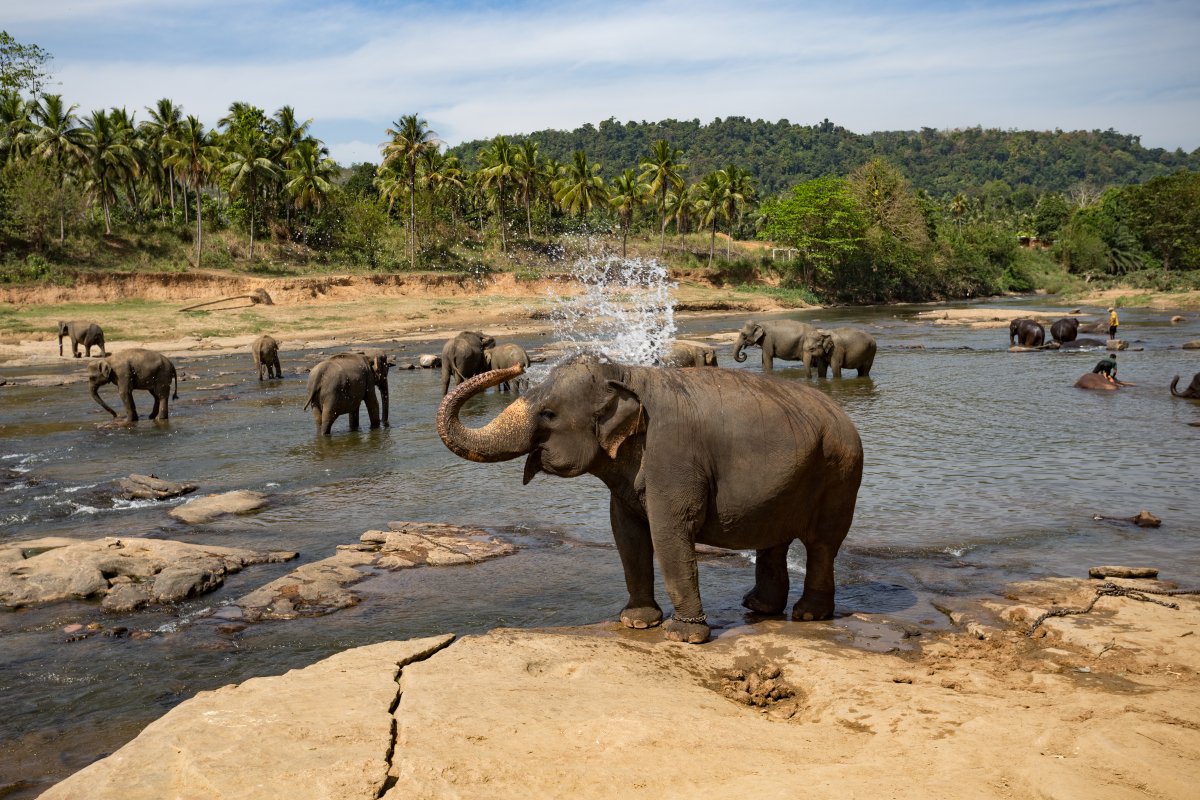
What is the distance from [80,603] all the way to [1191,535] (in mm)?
10756

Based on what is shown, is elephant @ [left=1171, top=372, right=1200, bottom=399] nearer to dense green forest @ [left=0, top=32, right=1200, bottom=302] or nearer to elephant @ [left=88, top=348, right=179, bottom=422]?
elephant @ [left=88, top=348, right=179, bottom=422]

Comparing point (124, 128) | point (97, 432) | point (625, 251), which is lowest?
point (97, 432)

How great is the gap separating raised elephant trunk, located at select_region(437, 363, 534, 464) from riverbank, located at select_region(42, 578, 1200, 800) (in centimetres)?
120

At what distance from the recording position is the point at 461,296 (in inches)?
2399

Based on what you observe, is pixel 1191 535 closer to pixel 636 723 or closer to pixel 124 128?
pixel 636 723

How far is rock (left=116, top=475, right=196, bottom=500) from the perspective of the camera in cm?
1320

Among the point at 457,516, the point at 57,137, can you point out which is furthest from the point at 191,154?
the point at 457,516

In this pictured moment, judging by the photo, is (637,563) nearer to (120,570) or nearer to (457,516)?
(120,570)

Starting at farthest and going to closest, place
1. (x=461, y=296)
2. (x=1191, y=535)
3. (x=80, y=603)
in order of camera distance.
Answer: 1. (x=461, y=296)
2. (x=1191, y=535)
3. (x=80, y=603)

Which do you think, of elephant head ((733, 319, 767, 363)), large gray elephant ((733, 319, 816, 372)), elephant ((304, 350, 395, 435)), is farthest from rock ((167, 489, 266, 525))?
elephant head ((733, 319, 767, 363))

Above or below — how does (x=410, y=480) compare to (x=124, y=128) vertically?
below

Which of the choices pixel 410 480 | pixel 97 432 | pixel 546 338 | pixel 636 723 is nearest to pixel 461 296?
pixel 546 338

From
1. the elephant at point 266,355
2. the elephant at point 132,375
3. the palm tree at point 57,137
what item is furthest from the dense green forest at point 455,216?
the elephant at point 132,375

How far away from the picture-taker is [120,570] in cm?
918
